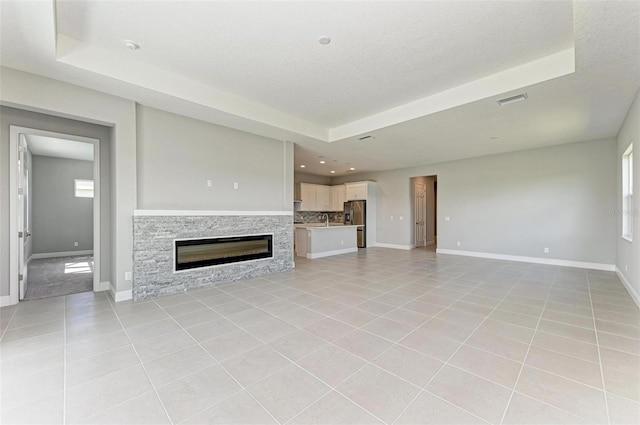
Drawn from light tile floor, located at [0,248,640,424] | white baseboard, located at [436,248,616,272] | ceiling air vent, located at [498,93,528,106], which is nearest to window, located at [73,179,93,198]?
light tile floor, located at [0,248,640,424]

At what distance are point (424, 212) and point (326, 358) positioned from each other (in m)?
8.79

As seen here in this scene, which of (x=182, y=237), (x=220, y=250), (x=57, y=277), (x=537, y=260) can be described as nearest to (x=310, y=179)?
(x=220, y=250)

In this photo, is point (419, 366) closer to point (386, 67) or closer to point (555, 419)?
point (555, 419)

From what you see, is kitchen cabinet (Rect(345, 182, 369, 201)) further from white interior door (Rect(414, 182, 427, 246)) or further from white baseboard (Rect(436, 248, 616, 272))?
white baseboard (Rect(436, 248, 616, 272))

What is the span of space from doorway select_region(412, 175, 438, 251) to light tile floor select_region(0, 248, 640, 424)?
18.1 feet

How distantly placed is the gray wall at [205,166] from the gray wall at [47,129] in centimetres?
81

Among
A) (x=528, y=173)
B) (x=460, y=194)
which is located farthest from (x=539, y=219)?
(x=460, y=194)

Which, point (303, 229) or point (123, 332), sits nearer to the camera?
point (123, 332)

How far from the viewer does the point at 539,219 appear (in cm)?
643

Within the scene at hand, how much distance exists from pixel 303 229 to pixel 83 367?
583 centimetres

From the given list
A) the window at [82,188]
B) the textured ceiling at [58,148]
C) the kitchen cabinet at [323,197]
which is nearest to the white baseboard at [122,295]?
the textured ceiling at [58,148]

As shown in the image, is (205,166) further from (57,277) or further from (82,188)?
(82,188)

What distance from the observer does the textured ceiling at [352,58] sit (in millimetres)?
2445

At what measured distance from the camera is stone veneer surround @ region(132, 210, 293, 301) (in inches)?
152
